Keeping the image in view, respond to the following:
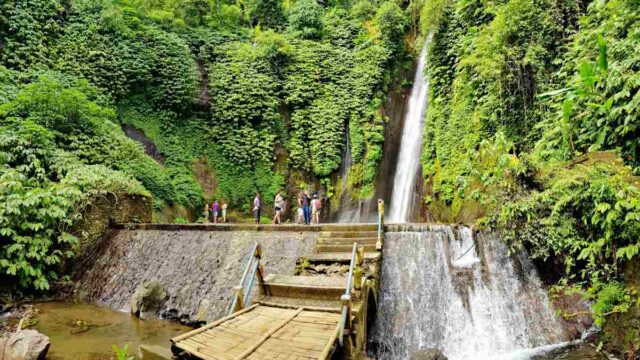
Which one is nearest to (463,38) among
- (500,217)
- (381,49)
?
(381,49)

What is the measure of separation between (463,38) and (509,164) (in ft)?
25.8

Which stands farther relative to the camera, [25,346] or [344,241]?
[344,241]

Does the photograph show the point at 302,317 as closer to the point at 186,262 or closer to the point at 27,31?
the point at 186,262

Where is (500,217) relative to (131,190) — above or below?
below

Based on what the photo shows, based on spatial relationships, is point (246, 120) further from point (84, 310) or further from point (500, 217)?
point (500, 217)

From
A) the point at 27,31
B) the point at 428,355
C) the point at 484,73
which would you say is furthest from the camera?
the point at 27,31

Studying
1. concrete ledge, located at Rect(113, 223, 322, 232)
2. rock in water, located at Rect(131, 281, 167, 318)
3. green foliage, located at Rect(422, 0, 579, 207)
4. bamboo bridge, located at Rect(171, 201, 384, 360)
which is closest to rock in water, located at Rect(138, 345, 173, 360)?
bamboo bridge, located at Rect(171, 201, 384, 360)

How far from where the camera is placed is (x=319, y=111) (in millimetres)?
19359

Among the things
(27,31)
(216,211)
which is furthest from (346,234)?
(27,31)

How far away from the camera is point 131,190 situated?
12.3m

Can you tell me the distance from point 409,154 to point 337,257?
11.0 m

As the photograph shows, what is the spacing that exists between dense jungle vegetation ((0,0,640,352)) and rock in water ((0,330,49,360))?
12.1ft

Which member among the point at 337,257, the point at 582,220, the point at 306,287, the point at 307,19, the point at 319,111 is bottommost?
the point at 306,287

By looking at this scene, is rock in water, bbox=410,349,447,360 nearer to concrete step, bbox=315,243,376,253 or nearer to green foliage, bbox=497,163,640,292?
concrete step, bbox=315,243,376,253
